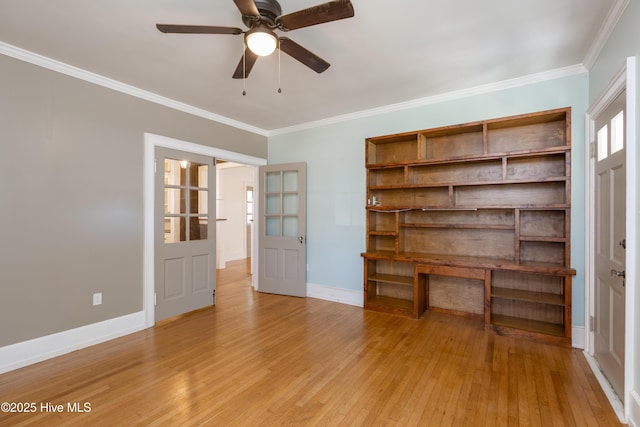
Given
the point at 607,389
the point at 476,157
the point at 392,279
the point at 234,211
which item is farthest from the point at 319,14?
the point at 234,211

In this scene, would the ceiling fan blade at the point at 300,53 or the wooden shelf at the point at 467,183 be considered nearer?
the ceiling fan blade at the point at 300,53

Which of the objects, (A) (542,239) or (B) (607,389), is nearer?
(B) (607,389)

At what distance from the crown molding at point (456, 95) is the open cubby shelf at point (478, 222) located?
403 mm

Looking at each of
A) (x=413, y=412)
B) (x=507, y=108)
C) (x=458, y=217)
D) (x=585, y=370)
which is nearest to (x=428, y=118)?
(x=507, y=108)

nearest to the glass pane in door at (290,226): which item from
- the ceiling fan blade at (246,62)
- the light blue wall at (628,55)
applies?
the ceiling fan blade at (246,62)

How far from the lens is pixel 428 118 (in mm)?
3783

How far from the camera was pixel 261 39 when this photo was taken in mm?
1922

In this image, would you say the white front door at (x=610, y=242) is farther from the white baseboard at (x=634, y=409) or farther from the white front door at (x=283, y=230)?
the white front door at (x=283, y=230)

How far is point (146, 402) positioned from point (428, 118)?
13.2ft

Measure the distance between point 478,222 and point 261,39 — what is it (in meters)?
3.06

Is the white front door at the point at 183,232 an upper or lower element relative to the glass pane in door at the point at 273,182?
lower

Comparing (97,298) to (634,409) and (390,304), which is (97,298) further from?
(634,409)

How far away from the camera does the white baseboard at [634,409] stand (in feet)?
5.72

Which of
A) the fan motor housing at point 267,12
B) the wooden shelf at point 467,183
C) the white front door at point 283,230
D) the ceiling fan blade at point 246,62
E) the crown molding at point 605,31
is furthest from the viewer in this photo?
the white front door at point 283,230
